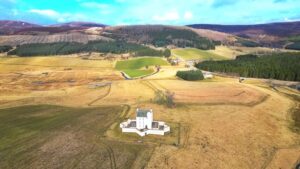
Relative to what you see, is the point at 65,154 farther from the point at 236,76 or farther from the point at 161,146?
the point at 236,76

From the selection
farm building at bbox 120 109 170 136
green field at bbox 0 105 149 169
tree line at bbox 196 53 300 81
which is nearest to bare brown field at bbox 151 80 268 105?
farm building at bbox 120 109 170 136

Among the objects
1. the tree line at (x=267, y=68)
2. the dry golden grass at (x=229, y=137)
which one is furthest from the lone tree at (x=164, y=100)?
the tree line at (x=267, y=68)

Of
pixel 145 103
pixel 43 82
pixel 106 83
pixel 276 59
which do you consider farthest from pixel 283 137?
pixel 276 59

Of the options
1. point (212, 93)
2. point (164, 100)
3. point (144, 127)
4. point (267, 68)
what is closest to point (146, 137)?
point (144, 127)

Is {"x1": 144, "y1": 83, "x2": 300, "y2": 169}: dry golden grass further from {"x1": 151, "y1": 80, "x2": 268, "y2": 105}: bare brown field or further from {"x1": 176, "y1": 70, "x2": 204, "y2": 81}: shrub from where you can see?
{"x1": 176, "y1": 70, "x2": 204, "y2": 81}: shrub

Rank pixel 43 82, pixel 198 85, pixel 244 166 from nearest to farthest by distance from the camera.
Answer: pixel 244 166
pixel 198 85
pixel 43 82

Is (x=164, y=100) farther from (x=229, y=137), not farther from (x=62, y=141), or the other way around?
(x=62, y=141)

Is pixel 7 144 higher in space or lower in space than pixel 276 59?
lower
